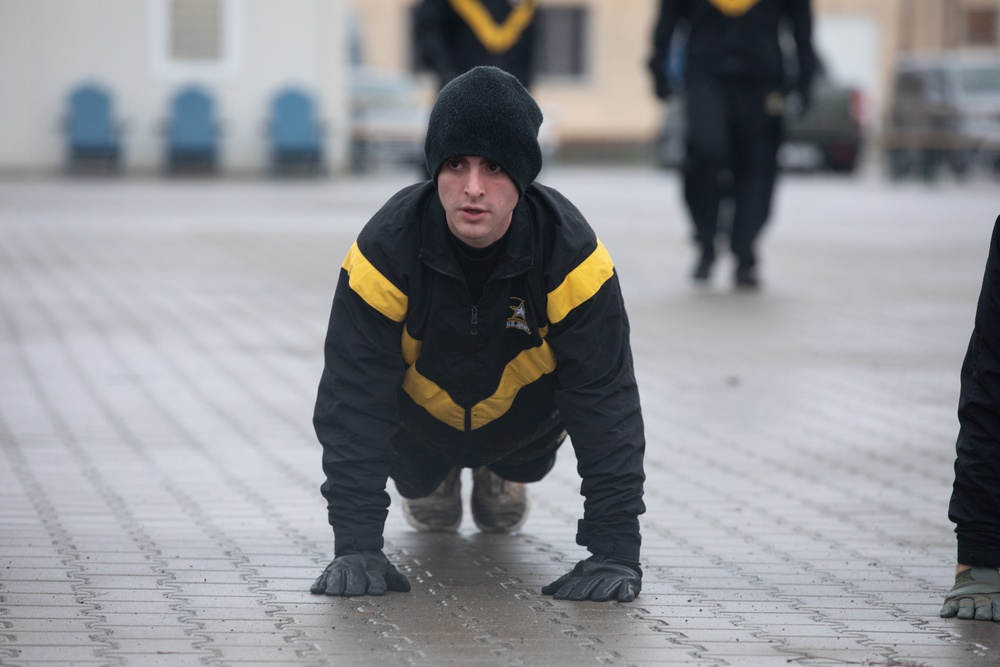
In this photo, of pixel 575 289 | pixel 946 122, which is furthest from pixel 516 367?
pixel 946 122

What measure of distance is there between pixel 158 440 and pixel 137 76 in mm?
18622

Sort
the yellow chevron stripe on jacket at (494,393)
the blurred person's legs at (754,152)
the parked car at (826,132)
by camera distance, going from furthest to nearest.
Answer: the parked car at (826,132), the blurred person's legs at (754,152), the yellow chevron stripe on jacket at (494,393)

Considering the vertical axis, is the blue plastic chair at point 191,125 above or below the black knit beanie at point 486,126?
below

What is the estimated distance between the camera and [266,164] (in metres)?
24.4

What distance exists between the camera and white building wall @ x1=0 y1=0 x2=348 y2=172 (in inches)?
913

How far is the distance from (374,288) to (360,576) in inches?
24.6

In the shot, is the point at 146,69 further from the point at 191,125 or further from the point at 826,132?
the point at 826,132

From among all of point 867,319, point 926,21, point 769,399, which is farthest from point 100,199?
point 926,21

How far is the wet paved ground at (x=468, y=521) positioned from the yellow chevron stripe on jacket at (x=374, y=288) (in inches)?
25.1

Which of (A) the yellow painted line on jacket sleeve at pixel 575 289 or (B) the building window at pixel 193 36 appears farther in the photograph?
(B) the building window at pixel 193 36

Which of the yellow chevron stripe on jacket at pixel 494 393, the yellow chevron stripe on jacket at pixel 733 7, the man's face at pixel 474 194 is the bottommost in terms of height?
the yellow chevron stripe on jacket at pixel 494 393

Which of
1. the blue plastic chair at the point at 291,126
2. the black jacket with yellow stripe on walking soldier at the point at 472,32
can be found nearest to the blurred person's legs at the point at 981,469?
the black jacket with yellow stripe on walking soldier at the point at 472,32

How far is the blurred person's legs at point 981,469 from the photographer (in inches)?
147

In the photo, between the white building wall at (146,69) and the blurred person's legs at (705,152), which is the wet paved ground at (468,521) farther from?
the white building wall at (146,69)
